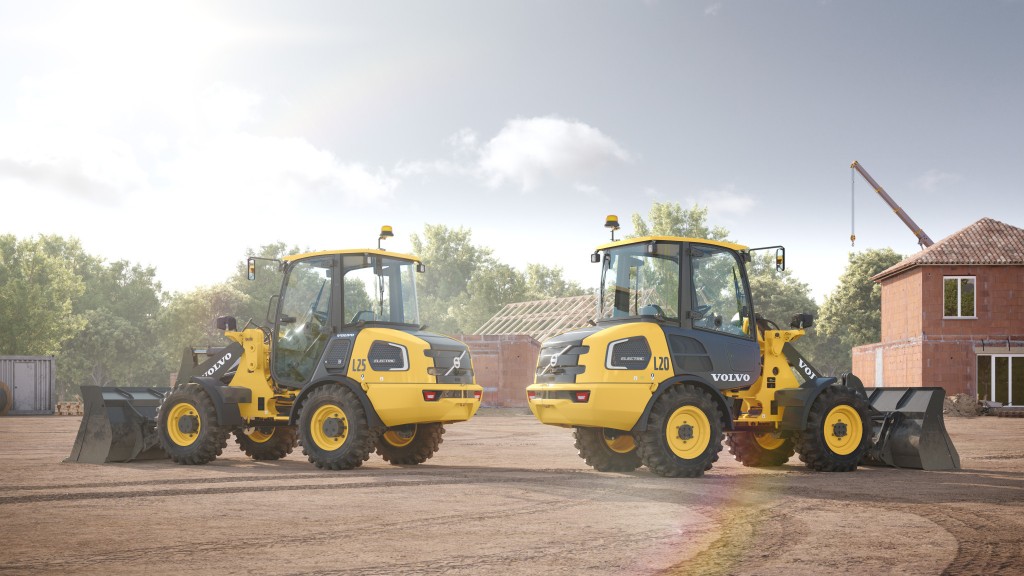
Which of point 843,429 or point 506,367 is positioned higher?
point 506,367

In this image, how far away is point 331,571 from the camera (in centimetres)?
669

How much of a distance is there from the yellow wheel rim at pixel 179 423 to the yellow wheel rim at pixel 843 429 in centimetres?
890

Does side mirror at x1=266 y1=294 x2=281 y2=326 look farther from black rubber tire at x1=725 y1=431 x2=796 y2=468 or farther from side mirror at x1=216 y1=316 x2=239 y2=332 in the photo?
black rubber tire at x1=725 y1=431 x2=796 y2=468

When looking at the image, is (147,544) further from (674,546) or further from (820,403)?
(820,403)

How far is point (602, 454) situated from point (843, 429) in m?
3.33

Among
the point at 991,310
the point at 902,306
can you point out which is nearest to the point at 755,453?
the point at 991,310

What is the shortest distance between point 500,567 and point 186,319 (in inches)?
2888

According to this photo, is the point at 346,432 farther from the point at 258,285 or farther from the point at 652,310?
the point at 258,285

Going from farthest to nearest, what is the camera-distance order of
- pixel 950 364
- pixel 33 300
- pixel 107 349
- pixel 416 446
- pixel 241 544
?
1. pixel 107 349
2. pixel 33 300
3. pixel 950 364
4. pixel 416 446
5. pixel 241 544

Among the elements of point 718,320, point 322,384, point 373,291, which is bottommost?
point 322,384

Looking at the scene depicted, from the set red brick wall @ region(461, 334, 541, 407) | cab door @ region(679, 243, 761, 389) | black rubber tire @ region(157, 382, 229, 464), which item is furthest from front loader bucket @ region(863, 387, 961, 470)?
red brick wall @ region(461, 334, 541, 407)

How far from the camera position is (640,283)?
13.7 m

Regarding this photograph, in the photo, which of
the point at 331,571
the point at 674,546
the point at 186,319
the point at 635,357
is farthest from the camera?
the point at 186,319

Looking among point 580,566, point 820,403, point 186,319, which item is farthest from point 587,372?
point 186,319
